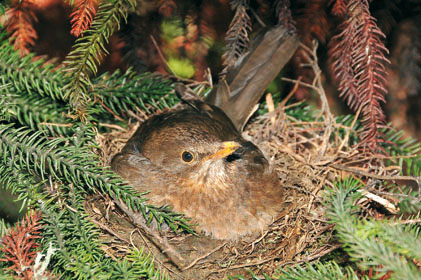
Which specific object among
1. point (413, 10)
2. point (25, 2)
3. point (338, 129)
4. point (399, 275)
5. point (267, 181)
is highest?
point (413, 10)

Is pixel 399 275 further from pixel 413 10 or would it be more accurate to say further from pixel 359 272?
pixel 413 10

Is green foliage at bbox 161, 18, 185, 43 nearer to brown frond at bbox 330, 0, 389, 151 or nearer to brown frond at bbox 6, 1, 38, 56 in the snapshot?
brown frond at bbox 6, 1, 38, 56

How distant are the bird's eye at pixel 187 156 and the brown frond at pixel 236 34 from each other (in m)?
0.78

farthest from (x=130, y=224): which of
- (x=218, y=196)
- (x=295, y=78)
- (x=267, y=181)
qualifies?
(x=295, y=78)

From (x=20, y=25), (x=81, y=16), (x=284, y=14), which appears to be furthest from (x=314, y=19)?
(x=20, y=25)

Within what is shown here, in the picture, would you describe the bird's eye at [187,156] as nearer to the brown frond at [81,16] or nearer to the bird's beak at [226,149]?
the bird's beak at [226,149]

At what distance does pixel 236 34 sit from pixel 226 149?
2.55 ft

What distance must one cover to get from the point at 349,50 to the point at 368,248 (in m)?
1.25

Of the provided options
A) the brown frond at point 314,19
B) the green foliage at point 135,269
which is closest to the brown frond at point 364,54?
the brown frond at point 314,19

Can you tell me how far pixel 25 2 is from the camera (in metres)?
2.37

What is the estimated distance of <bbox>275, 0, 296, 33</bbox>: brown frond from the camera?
2.51m

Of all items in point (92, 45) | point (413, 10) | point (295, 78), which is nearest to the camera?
point (92, 45)

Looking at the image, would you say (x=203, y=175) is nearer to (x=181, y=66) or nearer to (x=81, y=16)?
(x=181, y=66)

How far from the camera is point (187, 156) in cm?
257
